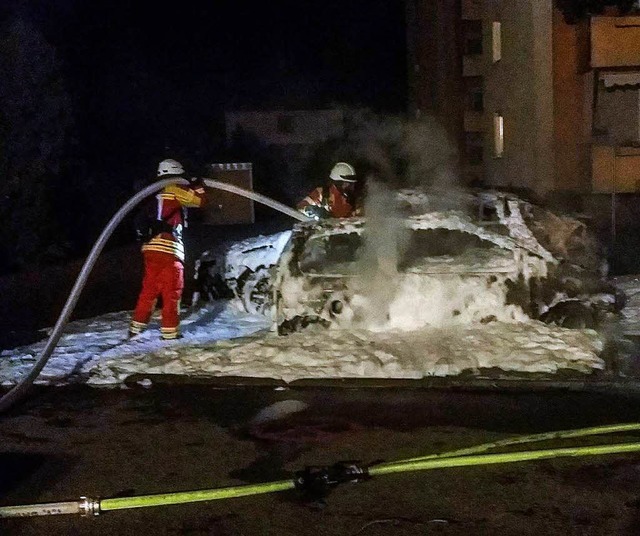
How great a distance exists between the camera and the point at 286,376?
22.6ft

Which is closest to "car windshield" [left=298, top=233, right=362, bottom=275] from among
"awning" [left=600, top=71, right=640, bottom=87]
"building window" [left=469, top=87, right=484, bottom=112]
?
"awning" [left=600, top=71, right=640, bottom=87]

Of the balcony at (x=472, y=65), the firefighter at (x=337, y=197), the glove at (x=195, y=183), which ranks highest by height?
the balcony at (x=472, y=65)

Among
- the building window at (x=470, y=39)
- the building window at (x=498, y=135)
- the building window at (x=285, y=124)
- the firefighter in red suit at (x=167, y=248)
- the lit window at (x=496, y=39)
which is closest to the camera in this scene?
the firefighter in red suit at (x=167, y=248)

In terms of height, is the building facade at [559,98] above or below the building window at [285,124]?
below

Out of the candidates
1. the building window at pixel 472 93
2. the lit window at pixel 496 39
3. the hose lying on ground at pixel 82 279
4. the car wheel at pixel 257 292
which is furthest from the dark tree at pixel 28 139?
the building window at pixel 472 93

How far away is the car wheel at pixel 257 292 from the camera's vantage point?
936cm

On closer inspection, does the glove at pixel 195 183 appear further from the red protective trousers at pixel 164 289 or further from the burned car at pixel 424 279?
the burned car at pixel 424 279

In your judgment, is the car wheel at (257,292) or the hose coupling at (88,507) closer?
the hose coupling at (88,507)

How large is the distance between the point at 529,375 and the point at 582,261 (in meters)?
2.40

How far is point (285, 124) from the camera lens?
37906 millimetres

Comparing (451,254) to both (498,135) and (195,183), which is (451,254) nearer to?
(195,183)

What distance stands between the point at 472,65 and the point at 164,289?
1482 cm

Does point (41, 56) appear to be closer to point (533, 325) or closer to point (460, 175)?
point (460, 175)

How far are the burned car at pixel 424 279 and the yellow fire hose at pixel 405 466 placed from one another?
2.22m
